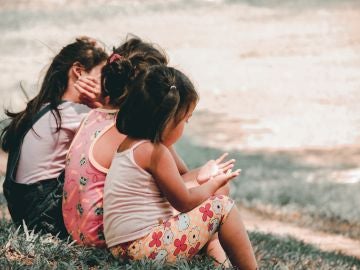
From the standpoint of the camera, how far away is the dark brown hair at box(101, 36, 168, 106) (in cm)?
360

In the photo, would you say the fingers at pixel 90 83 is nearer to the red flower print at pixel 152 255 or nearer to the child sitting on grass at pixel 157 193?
the child sitting on grass at pixel 157 193

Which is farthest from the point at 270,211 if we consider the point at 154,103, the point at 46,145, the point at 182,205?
the point at 154,103

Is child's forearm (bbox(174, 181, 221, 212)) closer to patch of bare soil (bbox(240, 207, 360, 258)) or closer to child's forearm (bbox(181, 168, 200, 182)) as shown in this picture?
child's forearm (bbox(181, 168, 200, 182))

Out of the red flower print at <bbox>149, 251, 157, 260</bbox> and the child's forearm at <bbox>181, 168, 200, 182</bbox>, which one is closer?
the red flower print at <bbox>149, 251, 157, 260</bbox>

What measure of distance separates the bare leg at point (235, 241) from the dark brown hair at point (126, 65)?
0.83 meters

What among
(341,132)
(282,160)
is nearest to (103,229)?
(282,160)

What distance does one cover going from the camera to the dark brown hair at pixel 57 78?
398 centimetres

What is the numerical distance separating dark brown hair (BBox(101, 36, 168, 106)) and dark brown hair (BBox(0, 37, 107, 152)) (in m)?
0.31

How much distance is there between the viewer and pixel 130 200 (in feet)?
10.9

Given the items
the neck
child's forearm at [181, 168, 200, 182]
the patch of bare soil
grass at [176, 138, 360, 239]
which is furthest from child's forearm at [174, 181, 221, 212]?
grass at [176, 138, 360, 239]

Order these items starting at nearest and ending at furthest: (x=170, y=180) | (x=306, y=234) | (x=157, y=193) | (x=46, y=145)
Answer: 1. (x=170, y=180)
2. (x=157, y=193)
3. (x=46, y=145)
4. (x=306, y=234)

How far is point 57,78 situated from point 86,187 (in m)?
0.84

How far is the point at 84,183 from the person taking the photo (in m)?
3.53

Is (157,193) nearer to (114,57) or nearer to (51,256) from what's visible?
(51,256)
